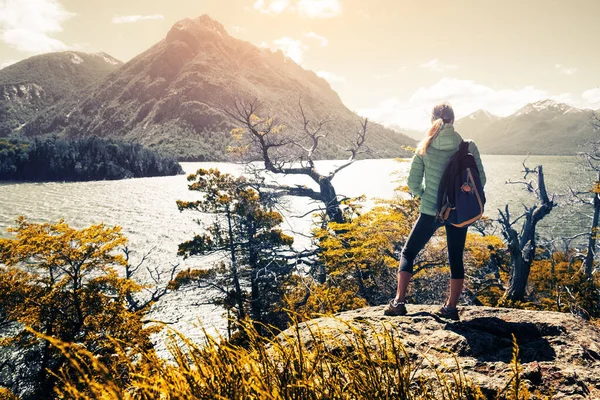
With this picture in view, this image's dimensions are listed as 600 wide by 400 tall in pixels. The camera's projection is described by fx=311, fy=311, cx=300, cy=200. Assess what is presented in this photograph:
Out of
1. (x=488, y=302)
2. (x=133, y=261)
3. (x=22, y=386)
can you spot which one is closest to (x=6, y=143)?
(x=133, y=261)

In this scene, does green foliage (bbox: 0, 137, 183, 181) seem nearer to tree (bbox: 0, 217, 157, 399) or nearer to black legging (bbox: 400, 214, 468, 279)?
tree (bbox: 0, 217, 157, 399)

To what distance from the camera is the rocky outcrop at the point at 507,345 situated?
77.5 inches

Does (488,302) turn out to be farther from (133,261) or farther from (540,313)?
(133,261)

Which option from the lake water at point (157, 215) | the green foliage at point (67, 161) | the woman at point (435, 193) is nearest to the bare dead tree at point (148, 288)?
the lake water at point (157, 215)

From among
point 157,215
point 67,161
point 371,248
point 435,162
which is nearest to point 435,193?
point 435,162

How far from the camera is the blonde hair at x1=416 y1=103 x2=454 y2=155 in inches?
119

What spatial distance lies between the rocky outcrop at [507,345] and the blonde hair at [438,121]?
168 centimetres

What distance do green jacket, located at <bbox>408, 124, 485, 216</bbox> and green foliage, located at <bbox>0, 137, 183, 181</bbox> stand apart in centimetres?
10868

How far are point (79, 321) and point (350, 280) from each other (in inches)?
377

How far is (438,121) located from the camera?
3.05m

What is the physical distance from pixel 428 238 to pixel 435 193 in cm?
47

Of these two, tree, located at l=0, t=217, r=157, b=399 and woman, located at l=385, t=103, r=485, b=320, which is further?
tree, located at l=0, t=217, r=157, b=399

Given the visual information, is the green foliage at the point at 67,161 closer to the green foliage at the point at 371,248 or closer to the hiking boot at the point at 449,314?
the green foliage at the point at 371,248

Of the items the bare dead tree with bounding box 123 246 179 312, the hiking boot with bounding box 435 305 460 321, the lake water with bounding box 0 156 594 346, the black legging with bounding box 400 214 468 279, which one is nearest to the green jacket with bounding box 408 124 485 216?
the black legging with bounding box 400 214 468 279
